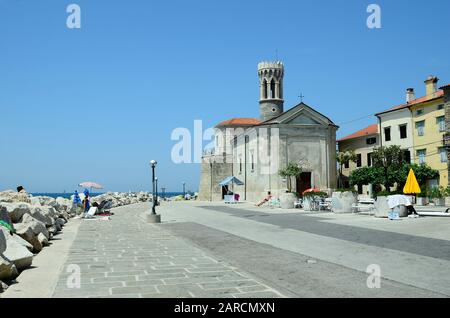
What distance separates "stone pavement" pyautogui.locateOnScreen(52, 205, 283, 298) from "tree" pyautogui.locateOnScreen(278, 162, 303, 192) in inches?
1226

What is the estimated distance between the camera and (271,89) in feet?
188

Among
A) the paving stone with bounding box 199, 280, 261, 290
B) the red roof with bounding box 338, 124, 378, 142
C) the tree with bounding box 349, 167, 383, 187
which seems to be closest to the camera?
the paving stone with bounding box 199, 280, 261, 290

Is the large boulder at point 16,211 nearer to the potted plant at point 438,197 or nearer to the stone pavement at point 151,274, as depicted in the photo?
the stone pavement at point 151,274

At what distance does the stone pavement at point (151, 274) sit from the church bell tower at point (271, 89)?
46.1 m

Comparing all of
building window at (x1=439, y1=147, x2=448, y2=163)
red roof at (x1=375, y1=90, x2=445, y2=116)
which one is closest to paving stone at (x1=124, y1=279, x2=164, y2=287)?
building window at (x1=439, y1=147, x2=448, y2=163)

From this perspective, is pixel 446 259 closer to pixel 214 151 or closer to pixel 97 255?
pixel 97 255

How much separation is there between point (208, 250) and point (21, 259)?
455 centimetres

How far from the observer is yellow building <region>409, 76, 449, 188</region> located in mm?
38812

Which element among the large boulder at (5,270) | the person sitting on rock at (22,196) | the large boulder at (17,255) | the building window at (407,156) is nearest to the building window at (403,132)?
the building window at (407,156)

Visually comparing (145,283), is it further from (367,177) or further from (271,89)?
(271,89)

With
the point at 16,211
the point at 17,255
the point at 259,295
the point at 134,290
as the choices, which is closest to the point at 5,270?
the point at 17,255

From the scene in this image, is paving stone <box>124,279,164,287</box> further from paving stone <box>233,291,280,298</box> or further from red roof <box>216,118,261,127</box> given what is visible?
red roof <box>216,118,261,127</box>

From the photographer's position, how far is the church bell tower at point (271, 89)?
5662 centimetres
